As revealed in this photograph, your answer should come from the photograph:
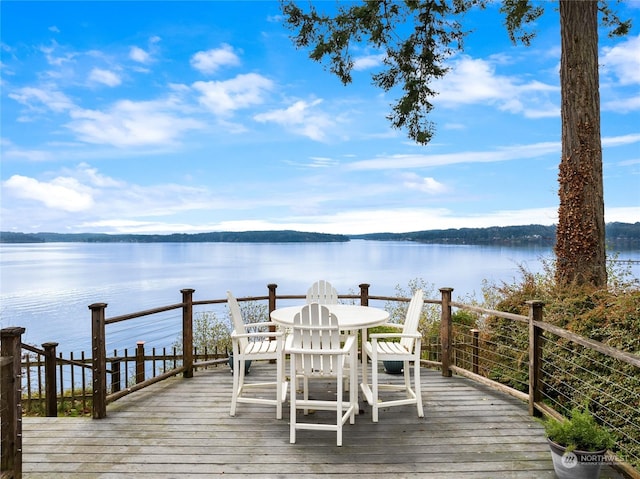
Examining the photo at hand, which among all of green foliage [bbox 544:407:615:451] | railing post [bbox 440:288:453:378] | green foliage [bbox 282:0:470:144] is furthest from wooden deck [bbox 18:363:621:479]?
green foliage [bbox 282:0:470:144]

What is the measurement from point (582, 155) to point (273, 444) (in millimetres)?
5515

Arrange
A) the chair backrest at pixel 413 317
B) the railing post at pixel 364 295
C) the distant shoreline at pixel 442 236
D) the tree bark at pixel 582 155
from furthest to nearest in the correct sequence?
1. the distant shoreline at pixel 442 236
2. the railing post at pixel 364 295
3. the tree bark at pixel 582 155
4. the chair backrest at pixel 413 317

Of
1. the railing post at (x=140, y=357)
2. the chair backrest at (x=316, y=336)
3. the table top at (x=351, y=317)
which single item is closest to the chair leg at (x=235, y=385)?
the table top at (x=351, y=317)

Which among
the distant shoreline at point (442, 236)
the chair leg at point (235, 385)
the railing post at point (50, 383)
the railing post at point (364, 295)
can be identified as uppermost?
the distant shoreline at point (442, 236)

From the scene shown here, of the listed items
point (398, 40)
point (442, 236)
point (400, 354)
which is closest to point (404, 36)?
point (398, 40)

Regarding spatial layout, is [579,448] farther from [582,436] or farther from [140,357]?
[140,357]

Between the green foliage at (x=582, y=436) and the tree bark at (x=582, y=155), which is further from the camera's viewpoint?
the tree bark at (x=582, y=155)

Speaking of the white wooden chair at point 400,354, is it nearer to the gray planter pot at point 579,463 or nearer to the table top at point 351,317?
the table top at point 351,317

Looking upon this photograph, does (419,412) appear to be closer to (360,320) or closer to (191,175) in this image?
(360,320)

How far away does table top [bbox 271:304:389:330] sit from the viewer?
13.3 feet

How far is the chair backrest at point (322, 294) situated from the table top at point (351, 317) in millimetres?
500

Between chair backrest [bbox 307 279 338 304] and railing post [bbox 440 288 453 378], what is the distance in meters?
1.32

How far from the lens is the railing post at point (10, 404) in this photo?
Answer: 2740 millimetres

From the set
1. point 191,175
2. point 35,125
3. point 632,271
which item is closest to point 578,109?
point 632,271
